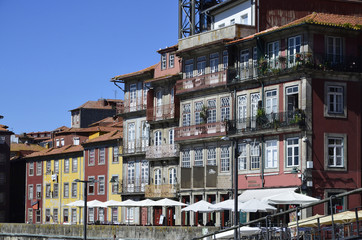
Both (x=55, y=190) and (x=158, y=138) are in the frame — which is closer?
(x=158, y=138)

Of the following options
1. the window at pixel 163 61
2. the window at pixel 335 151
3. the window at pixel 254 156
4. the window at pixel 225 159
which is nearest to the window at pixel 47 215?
the window at pixel 163 61

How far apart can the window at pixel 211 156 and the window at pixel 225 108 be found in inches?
88.4

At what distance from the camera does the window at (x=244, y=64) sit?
2169 inches

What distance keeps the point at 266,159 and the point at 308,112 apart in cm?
417

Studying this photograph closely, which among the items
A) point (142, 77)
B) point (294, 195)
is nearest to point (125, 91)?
point (142, 77)

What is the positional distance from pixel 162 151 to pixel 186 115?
4638 mm

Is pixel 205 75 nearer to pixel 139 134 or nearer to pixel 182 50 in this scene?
pixel 182 50

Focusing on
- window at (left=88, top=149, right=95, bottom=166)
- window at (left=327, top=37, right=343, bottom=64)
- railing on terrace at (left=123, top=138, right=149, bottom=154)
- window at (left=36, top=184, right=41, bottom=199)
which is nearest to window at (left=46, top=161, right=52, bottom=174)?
window at (left=36, top=184, right=41, bottom=199)

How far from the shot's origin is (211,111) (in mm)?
58438

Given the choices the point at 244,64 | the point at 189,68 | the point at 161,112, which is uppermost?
the point at 189,68

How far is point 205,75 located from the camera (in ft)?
193

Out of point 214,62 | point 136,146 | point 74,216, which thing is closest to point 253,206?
point 214,62

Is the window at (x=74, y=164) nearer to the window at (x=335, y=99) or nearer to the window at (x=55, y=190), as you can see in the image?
the window at (x=55, y=190)

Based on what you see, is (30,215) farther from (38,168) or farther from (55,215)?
(55,215)
